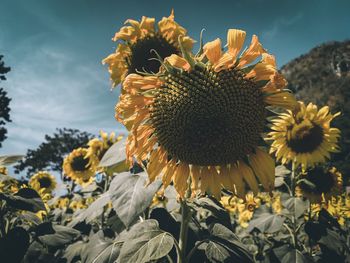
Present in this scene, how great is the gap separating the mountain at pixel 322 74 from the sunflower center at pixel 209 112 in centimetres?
6148

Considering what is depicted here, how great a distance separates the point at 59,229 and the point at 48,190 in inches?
147

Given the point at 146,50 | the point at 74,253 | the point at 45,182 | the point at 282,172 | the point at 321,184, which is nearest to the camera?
the point at 146,50

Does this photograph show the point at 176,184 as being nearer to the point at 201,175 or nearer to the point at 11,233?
the point at 201,175

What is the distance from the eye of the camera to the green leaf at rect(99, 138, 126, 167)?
5.84ft

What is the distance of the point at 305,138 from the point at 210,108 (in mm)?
2517

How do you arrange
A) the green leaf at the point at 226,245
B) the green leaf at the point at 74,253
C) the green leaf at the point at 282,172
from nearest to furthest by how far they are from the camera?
the green leaf at the point at 226,245, the green leaf at the point at 74,253, the green leaf at the point at 282,172

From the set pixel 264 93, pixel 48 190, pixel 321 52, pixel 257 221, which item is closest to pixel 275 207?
pixel 257 221

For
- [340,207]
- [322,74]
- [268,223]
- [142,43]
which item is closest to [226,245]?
[142,43]

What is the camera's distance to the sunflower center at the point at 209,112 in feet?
4.81

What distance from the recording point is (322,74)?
83.1 metres

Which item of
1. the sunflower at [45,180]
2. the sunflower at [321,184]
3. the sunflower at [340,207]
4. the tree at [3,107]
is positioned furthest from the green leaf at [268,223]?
the tree at [3,107]

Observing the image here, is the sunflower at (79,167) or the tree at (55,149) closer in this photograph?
the sunflower at (79,167)

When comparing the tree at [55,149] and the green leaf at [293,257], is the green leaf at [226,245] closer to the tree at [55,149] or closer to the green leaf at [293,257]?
the green leaf at [293,257]

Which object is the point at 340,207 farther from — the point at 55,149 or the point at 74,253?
the point at 55,149
